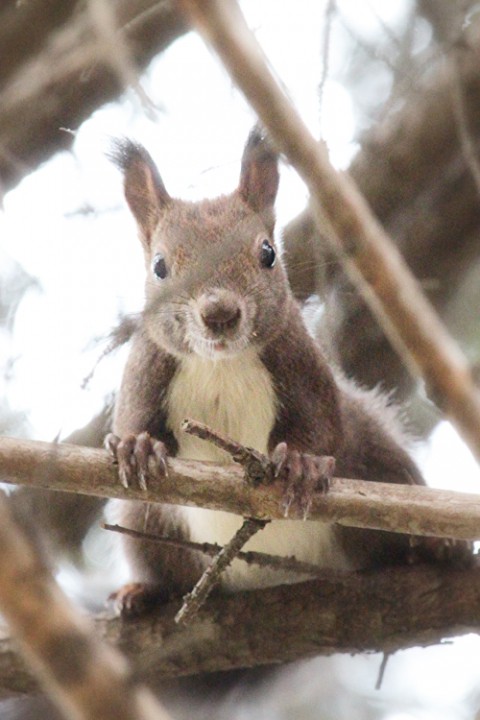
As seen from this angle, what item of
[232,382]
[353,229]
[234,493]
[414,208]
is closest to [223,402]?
[232,382]

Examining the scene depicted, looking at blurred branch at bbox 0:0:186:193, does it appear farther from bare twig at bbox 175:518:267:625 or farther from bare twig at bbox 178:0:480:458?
bare twig at bbox 178:0:480:458

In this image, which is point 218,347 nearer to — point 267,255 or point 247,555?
point 267,255

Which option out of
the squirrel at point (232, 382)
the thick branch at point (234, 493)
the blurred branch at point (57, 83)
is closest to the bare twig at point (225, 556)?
the thick branch at point (234, 493)

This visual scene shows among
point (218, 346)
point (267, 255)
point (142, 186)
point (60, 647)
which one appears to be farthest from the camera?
point (142, 186)

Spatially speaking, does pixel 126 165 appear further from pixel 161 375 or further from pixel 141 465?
pixel 141 465

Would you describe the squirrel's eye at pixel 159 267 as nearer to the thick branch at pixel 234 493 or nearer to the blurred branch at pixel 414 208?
the blurred branch at pixel 414 208

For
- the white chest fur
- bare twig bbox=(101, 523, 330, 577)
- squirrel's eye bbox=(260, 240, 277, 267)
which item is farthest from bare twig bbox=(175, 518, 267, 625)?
squirrel's eye bbox=(260, 240, 277, 267)
